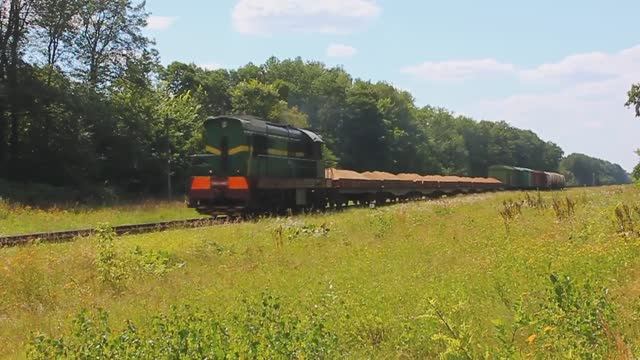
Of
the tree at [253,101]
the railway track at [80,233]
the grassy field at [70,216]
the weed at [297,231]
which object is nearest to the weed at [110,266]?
the weed at [297,231]

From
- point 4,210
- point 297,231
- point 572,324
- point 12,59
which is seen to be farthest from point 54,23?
point 572,324

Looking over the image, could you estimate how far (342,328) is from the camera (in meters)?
7.18

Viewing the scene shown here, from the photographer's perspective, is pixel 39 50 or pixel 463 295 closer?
pixel 463 295

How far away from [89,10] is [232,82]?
4237 cm

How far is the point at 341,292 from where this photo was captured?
891 centimetres

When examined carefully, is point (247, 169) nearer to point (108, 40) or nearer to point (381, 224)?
point (381, 224)

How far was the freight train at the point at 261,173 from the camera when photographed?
24406 millimetres

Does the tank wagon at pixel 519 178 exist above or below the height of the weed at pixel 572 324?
above

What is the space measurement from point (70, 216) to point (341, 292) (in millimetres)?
20620

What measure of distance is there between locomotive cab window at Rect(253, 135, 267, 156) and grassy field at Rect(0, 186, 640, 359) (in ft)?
25.1

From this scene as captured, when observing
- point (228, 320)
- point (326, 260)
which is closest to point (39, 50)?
point (326, 260)

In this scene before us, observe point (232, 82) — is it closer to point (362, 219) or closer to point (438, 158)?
point (438, 158)

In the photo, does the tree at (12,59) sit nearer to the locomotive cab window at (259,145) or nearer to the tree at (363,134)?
the locomotive cab window at (259,145)

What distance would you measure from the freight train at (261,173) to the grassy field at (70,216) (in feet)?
12.6
